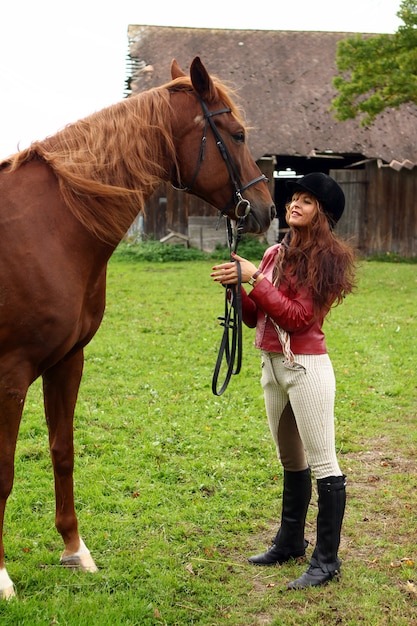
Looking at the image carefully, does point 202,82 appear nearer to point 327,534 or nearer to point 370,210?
point 327,534

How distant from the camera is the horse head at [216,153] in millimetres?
3000

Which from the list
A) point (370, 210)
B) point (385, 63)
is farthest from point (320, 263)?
point (370, 210)

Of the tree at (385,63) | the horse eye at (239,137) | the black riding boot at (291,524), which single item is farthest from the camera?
the tree at (385,63)

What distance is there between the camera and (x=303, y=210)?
3076mm

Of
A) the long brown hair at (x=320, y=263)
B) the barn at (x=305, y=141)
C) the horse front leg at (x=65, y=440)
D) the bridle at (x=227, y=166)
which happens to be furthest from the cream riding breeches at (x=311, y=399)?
the barn at (x=305, y=141)

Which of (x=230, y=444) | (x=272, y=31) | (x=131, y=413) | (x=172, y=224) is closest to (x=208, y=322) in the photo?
(x=131, y=413)

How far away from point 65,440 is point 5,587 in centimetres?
77

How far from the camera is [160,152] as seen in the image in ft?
9.75

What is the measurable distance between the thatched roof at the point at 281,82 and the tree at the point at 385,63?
18.2 ft

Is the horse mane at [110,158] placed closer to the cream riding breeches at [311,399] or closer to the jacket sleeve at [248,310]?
the jacket sleeve at [248,310]

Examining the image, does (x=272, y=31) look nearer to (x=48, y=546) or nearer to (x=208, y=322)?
(x=208, y=322)

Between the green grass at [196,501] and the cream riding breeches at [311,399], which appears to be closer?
the green grass at [196,501]

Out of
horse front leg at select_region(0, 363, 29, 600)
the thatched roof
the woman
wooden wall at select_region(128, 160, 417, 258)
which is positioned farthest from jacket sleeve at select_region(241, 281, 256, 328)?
wooden wall at select_region(128, 160, 417, 258)

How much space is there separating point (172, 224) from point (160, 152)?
1752 cm
